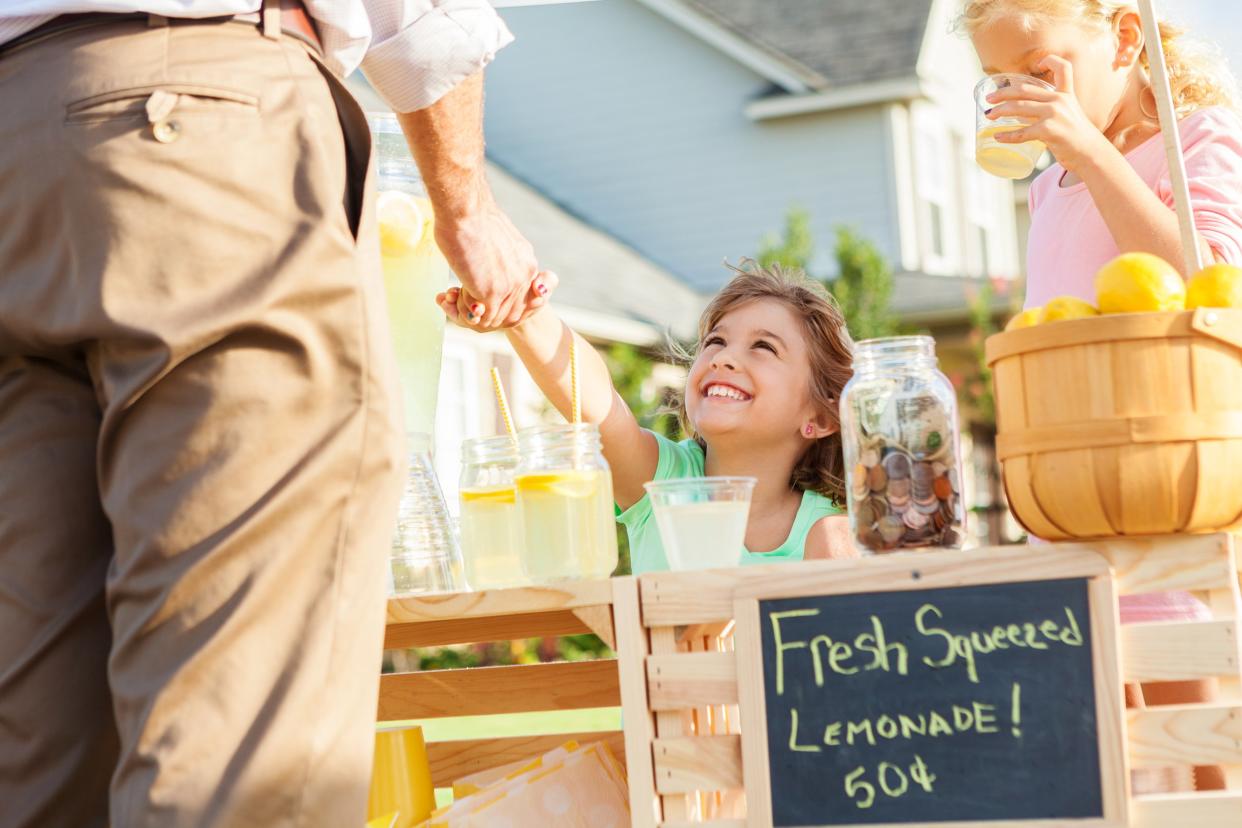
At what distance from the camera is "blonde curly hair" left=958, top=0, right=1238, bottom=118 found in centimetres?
243

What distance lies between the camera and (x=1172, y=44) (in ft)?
8.79

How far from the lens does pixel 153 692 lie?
1.34m

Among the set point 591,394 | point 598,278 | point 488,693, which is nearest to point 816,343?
point 591,394

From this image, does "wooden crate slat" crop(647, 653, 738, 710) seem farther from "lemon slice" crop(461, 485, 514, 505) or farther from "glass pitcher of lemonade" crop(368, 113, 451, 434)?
"glass pitcher of lemonade" crop(368, 113, 451, 434)

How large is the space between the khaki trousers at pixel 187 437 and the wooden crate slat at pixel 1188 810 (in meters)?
0.87

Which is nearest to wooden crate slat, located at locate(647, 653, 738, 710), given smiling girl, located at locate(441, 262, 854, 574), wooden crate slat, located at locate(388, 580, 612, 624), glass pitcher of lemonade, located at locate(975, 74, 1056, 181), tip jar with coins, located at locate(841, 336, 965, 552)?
wooden crate slat, located at locate(388, 580, 612, 624)

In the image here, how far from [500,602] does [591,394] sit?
2.86ft

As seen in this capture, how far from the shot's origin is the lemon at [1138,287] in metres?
1.66

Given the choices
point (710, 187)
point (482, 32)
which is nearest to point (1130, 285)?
point (482, 32)

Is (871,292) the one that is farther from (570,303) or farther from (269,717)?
(269,717)

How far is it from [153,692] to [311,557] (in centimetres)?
19

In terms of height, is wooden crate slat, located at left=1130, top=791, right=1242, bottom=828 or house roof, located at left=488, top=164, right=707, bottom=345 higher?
house roof, located at left=488, top=164, right=707, bottom=345

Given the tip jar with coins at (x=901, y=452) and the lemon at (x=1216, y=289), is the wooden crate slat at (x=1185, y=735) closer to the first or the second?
the tip jar with coins at (x=901, y=452)

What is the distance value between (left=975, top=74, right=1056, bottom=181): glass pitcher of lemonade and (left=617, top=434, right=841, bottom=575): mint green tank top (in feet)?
2.29
